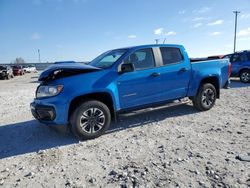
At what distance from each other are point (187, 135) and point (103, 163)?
1972 mm

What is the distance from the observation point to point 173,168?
3.70 meters

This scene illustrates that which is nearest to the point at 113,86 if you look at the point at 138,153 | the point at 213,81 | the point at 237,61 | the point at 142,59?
the point at 142,59

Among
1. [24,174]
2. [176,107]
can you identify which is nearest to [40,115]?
[24,174]

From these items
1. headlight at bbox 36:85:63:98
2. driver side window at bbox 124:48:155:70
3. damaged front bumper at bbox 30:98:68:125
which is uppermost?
driver side window at bbox 124:48:155:70

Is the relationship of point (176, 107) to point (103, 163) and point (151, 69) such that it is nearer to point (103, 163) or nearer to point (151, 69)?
point (151, 69)

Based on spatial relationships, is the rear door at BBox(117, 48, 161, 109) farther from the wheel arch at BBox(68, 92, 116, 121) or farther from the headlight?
the headlight

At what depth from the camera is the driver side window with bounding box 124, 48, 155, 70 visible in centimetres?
570

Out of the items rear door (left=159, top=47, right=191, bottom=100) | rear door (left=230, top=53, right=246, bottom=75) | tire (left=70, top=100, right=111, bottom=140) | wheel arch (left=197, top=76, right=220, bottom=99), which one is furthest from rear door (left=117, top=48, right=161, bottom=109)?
rear door (left=230, top=53, right=246, bottom=75)

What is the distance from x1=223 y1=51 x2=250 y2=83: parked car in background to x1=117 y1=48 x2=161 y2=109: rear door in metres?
9.42

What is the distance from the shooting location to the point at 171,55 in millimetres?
6352

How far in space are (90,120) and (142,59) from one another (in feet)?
6.18

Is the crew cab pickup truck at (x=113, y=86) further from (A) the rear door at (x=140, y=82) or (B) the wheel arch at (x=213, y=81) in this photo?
(B) the wheel arch at (x=213, y=81)

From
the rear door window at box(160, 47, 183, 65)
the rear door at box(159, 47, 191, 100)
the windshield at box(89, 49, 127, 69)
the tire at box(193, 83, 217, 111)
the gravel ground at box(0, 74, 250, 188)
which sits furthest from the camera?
the tire at box(193, 83, 217, 111)

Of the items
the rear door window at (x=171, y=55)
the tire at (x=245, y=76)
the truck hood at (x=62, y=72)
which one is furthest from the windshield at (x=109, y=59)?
the tire at (x=245, y=76)
